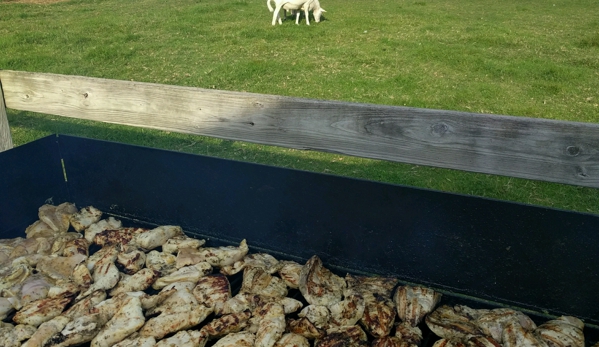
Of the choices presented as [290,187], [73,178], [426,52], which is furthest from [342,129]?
[426,52]

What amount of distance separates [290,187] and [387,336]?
3.25 ft

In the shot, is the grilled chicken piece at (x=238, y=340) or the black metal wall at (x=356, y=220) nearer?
the grilled chicken piece at (x=238, y=340)

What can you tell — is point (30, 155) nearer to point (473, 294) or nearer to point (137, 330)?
point (137, 330)

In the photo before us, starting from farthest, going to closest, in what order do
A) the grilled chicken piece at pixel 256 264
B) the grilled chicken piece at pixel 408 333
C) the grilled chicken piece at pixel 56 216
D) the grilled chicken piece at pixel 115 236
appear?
the grilled chicken piece at pixel 56 216
the grilled chicken piece at pixel 115 236
the grilled chicken piece at pixel 256 264
the grilled chicken piece at pixel 408 333

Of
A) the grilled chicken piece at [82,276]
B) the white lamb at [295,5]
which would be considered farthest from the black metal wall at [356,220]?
the white lamb at [295,5]

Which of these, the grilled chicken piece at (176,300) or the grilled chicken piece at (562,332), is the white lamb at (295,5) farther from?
the grilled chicken piece at (562,332)

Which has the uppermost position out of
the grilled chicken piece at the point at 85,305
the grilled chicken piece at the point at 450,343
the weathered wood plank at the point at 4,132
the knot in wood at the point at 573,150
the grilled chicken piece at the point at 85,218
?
the knot in wood at the point at 573,150

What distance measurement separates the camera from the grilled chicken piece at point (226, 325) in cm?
261

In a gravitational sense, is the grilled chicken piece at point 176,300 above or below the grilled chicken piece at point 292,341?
above

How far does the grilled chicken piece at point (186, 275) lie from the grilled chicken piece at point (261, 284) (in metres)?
0.24

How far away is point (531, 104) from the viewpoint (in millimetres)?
7145

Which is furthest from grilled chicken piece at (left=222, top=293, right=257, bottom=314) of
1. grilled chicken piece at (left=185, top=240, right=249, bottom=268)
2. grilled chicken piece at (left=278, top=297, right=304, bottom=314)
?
grilled chicken piece at (left=185, top=240, right=249, bottom=268)

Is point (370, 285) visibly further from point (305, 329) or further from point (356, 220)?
point (305, 329)

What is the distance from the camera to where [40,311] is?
9.01 feet
